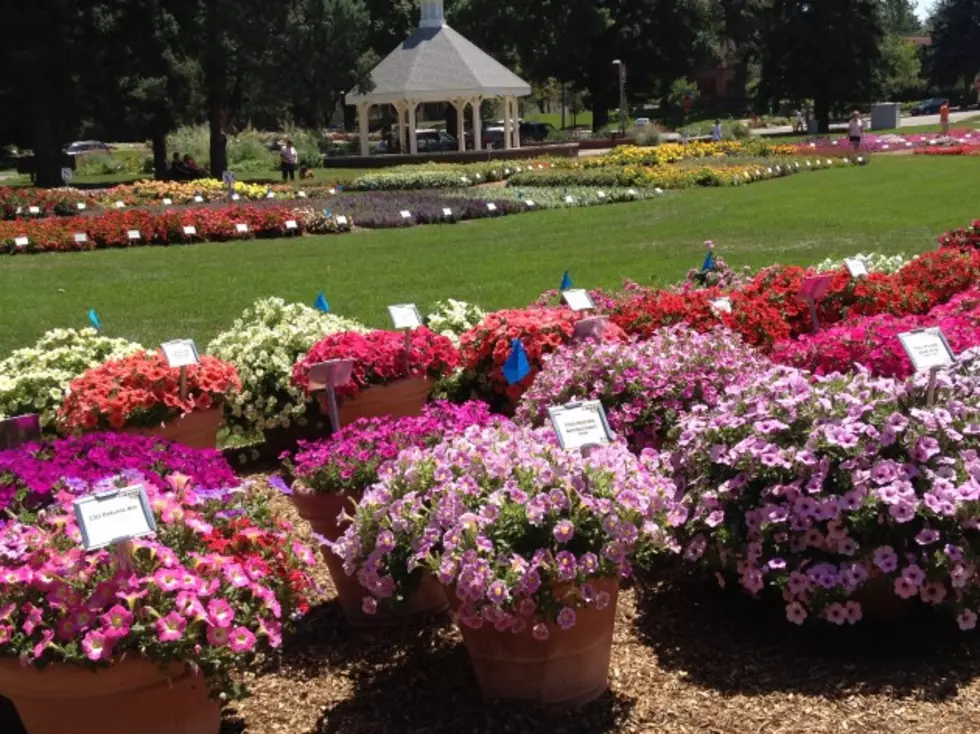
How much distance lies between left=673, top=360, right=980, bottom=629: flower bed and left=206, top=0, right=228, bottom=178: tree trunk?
3587cm

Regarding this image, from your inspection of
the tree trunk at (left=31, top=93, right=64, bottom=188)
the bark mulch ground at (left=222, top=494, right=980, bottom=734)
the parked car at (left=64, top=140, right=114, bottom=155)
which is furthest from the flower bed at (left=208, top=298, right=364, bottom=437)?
the parked car at (left=64, top=140, right=114, bottom=155)

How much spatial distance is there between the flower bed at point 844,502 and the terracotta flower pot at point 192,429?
2821mm

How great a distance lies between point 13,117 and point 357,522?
137 feet

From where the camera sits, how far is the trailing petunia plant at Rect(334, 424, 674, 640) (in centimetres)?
342

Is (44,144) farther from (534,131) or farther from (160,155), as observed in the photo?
(534,131)

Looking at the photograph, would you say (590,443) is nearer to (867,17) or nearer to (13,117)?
(13,117)

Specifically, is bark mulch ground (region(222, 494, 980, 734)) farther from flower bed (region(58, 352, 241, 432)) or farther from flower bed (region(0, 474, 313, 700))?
flower bed (region(58, 352, 241, 432))

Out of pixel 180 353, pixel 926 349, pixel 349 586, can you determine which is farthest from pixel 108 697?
pixel 926 349

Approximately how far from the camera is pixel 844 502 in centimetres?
391

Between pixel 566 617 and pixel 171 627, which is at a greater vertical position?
pixel 171 627

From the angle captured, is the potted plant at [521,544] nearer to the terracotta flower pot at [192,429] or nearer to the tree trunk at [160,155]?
the terracotta flower pot at [192,429]

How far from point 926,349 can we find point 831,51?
2200 inches

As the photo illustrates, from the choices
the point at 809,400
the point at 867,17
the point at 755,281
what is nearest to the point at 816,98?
the point at 867,17

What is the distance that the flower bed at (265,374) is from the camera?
6656mm
